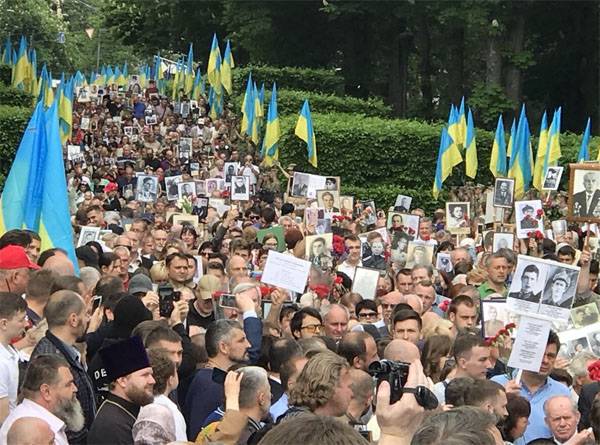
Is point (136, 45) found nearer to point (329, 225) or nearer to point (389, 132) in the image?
point (389, 132)

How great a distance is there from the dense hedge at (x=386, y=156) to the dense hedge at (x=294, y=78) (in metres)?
6.97

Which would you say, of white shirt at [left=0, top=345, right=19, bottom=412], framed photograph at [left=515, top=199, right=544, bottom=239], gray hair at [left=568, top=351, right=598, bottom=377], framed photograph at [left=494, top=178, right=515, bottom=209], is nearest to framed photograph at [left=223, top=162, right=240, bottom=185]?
framed photograph at [left=494, top=178, right=515, bottom=209]

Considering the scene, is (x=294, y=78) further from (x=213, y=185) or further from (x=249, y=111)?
(x=213, y=185)

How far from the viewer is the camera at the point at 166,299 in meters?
9.73

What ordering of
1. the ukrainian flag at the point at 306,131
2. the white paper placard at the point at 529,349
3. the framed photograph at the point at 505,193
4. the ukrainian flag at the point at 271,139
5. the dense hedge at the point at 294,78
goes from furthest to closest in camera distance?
the dense hedge at the point at 294,78, the ukrainian flag at the point at 271,139, the ukrainian flag at the point at 306,131, the framed photograph at the point at 505,193, the white paper placard at the point at 529,349

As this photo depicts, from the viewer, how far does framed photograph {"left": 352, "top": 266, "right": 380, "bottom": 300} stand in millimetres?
12922

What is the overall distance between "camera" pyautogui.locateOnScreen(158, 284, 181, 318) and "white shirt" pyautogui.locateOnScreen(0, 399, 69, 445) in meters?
3.01

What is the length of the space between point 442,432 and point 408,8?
126ft

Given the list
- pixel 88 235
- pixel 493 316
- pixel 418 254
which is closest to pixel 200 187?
pixel 418 254

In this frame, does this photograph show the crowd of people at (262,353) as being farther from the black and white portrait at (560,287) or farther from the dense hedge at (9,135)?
the dense hedge at (9,135)

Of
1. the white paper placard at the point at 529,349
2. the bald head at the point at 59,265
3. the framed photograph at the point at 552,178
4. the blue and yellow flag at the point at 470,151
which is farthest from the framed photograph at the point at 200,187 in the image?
the white paper placard at the point at 529,349

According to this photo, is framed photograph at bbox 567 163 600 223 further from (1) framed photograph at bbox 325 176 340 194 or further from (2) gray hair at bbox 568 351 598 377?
(2) gray hair at bbox 568 351 598 377

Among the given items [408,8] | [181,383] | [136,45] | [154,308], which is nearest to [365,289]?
[154,308]

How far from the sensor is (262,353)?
8875 millimetres
